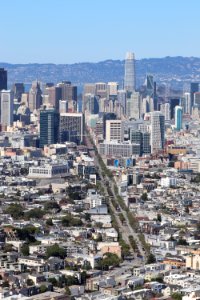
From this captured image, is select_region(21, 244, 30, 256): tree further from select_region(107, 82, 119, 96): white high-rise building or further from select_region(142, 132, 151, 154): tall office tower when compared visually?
select_region(107, 82, 119, 96): white high-rise building

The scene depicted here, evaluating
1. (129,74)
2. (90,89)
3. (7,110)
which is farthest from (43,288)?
(129,74)

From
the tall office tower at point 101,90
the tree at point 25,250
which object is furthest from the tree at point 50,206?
the tall office tower at point 101,90

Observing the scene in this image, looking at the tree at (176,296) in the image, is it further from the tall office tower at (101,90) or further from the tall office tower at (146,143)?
the tall office tower at (101,90)

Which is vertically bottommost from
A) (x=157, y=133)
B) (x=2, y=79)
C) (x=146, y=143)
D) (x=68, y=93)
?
(x=146, y=143)

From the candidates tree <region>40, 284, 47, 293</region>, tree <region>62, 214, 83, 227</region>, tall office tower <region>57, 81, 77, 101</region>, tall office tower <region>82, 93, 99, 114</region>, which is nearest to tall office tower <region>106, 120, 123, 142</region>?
tall office tower <region>82, 93, 99, 114</region>

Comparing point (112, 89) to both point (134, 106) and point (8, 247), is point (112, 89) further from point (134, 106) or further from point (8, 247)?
point (8, 247)
